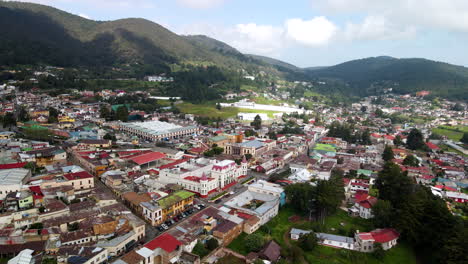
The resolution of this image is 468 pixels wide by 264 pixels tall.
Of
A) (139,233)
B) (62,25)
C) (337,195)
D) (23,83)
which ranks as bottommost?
(139,233)

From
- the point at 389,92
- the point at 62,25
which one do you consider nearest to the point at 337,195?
the point at 389,92

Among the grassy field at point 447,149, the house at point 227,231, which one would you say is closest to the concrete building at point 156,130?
the house at point 227,231

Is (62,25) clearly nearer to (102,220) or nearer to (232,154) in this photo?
(232,154)

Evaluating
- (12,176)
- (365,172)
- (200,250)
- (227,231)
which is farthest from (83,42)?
(200,250)

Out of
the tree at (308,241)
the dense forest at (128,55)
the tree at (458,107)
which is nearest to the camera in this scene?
the tree at (308,241)

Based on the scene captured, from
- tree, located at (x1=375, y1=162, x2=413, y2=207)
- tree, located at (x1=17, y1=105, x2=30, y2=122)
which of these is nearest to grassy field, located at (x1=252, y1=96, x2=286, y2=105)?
tree, located at (x1=17, y1=105, x2=30, y2=122)

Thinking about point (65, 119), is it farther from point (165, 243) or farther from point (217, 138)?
point (165, 243)

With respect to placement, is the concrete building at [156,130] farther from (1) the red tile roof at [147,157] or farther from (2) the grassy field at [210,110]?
(2) the grassy field at [210,110]
